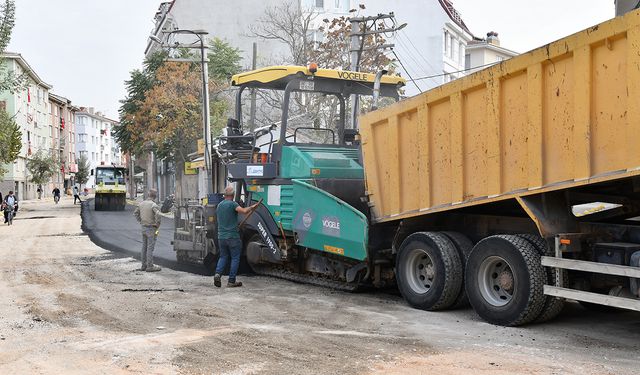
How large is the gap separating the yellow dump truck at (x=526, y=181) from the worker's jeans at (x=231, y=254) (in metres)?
2.59

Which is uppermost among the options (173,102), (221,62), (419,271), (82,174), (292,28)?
(292,28)

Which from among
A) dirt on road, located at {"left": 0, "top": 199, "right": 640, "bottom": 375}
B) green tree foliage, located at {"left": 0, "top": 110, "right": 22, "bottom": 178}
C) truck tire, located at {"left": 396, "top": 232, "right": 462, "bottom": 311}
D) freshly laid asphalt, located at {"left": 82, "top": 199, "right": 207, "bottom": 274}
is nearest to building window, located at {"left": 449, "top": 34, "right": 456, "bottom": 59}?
freshly laid asphalt, located at {"left": 82, "top": 199, "right": 207, "bottom": 274}

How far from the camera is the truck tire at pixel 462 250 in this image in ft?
25.4

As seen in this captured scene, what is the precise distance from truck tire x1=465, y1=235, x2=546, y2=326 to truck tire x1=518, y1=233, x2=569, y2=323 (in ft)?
0.18

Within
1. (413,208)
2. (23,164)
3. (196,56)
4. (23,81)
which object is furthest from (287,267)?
(23,164)

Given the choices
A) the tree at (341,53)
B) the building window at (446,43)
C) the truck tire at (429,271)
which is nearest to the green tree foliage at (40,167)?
the building window at (446,43)

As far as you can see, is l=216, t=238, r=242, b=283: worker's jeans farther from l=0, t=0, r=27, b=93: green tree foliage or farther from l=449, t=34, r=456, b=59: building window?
l=449, t=34, r=456, b=59: building window

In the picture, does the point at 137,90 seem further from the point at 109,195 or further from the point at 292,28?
the point at 292,28

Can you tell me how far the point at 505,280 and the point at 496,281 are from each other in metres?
0.17

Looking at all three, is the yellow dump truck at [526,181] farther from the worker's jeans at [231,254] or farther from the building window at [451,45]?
the building window at [451,45]

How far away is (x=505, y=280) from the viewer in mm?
7098

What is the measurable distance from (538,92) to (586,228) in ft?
4.62

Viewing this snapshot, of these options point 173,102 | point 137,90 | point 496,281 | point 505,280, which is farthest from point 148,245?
point 137,90

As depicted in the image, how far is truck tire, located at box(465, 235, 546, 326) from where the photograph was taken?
675cm
